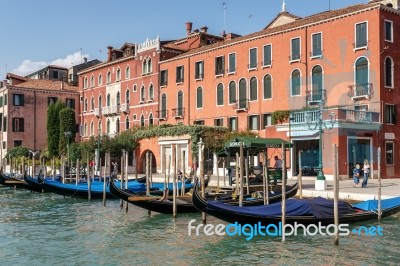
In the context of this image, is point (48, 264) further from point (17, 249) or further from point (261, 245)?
point (261, 245)

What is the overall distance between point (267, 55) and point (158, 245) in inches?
683

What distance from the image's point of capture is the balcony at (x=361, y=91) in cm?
2203

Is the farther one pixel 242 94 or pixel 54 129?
pixel 54 129

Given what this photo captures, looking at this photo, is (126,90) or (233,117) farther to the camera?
(126,90)

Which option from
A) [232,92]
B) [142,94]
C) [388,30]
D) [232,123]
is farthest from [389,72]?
[142,94]

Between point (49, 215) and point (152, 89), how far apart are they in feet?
60.7

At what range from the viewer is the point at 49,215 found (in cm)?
1623

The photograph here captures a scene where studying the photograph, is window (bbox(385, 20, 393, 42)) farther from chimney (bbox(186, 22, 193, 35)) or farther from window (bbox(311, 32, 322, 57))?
chimney (bbox(186, 22, 193, 35))

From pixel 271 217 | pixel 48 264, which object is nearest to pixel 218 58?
pixel 271 217

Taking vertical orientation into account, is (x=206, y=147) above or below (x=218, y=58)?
below

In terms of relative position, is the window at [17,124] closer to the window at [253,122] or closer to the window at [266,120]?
the window at [253,122]

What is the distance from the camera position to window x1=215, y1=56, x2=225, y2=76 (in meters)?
29.0

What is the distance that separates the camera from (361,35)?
22609 mm

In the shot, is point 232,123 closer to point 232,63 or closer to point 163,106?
point 232,63
